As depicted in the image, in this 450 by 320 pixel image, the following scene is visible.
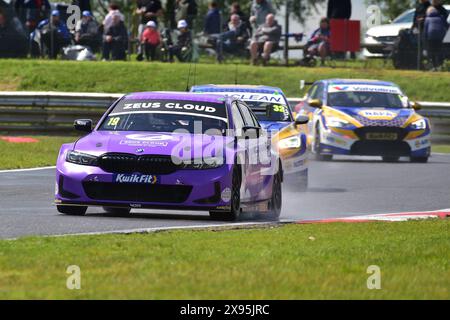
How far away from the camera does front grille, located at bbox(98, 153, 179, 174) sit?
43.8 ft

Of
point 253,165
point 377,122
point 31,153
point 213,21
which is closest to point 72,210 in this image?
point 253,165

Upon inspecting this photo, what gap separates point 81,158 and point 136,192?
64cm

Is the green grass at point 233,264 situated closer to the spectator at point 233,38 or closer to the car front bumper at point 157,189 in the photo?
the car front bumper at point 157,189

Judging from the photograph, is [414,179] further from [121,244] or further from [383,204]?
[121,244]

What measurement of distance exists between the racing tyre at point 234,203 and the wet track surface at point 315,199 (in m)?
0.14

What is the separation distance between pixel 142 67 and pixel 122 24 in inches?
77.0

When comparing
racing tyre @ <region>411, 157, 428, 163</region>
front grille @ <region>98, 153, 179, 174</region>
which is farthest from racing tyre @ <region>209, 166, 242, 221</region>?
racing tyre @ <region>411, 157, 428, 163</region>

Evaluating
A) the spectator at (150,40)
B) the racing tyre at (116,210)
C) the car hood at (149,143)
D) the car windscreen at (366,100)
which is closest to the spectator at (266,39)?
the spectator at (150,40)

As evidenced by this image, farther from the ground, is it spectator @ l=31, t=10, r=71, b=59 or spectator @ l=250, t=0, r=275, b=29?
spectator @ l=250, t=0, r=275, b=29

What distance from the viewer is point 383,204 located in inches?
656

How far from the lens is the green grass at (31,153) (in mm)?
22125

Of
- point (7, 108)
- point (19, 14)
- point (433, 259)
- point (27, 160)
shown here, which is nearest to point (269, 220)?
point (433, 259)

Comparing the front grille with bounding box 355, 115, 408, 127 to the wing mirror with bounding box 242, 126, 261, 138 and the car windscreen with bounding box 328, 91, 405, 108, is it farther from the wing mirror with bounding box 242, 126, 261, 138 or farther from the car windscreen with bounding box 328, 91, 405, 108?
the wing mirror with bounding box 242, 126, 261, 138

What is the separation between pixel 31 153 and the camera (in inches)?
960
